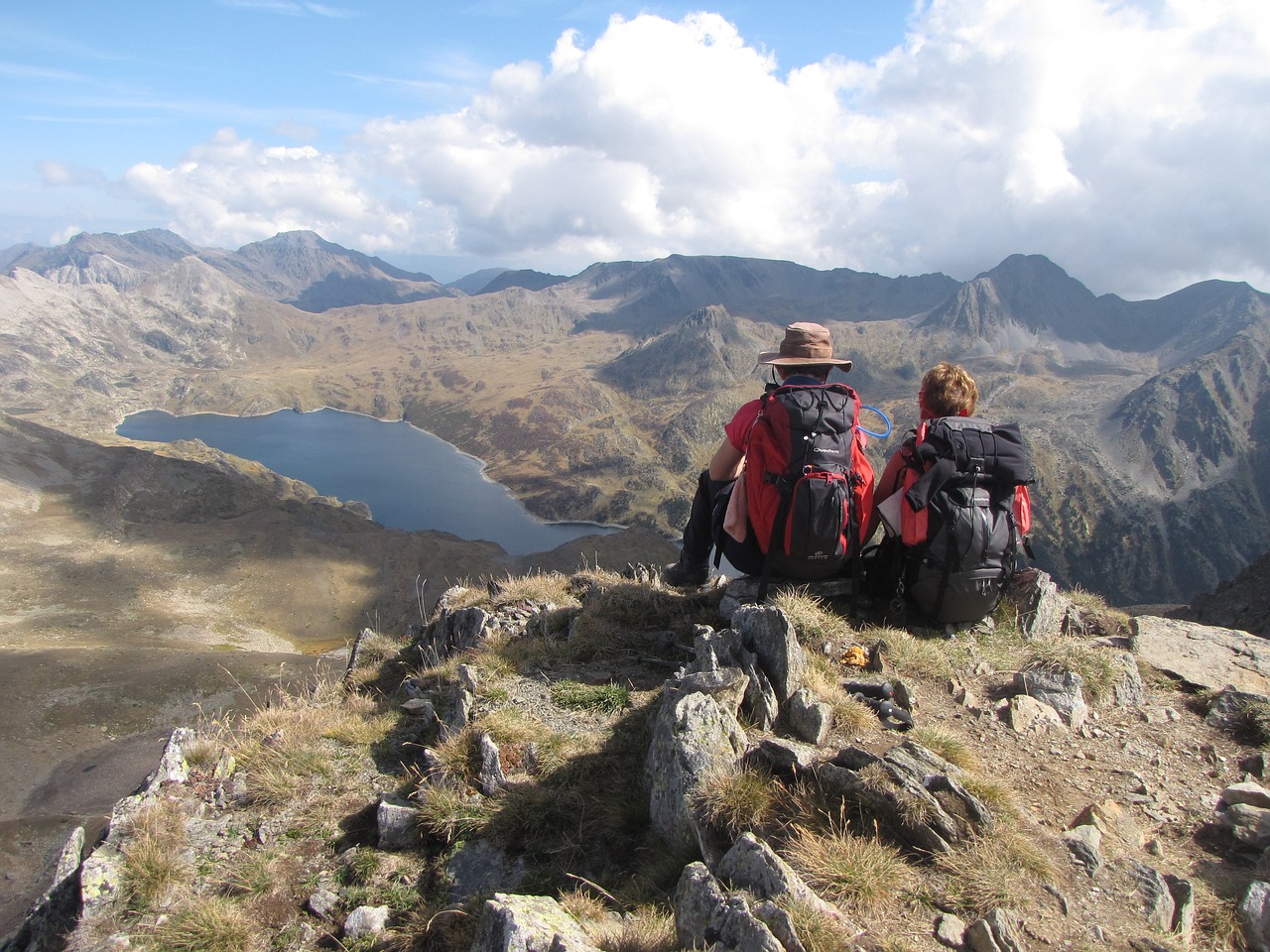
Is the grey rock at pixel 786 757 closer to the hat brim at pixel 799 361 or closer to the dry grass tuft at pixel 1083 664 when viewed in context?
the dry grass tuft at pixel 1083 664

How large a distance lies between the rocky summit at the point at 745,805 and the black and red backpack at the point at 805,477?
0.68 meters

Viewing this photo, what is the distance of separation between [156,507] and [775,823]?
151950mm

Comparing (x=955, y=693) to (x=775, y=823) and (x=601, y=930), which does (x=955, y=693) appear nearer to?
(x=775, y=823)

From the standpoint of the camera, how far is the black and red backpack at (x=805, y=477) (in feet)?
23.5

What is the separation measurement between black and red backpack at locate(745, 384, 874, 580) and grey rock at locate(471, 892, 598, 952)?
4377 millimetres

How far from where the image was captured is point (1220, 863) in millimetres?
4520

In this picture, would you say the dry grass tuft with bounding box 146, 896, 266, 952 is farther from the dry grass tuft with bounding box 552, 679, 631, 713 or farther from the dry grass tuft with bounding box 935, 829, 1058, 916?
the dry grass tuft with bounding box 935, 829, 1058, 916

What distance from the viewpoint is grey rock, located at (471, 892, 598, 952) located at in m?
3.81

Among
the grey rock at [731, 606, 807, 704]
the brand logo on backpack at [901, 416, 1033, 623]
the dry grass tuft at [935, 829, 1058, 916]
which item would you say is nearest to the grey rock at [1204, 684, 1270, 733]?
the brand logo on backpack at [901, 416, 1033, 623]

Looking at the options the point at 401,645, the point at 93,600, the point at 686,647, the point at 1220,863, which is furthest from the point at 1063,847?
the point at 93,600

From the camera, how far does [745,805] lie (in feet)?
15.5

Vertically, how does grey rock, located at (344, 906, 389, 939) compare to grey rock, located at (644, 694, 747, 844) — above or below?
below

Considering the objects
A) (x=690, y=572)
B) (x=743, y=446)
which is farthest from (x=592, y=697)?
(x=743, y=446)

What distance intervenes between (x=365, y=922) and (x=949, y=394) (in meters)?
7.45
